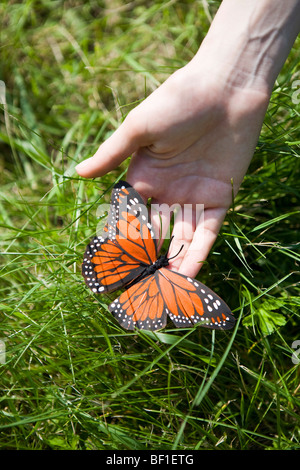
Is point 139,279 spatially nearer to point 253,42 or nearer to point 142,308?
point 142,308

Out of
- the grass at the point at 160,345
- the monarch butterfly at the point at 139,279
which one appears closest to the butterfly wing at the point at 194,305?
the monarch butterfly at the point at 139,279

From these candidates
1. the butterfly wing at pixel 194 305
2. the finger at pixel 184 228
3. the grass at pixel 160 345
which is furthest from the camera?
the finger at pixel 184 228

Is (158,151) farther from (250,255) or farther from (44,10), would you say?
(44,10)

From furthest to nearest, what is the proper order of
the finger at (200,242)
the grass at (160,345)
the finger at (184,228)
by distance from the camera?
the finger at (184,228), the finger at (200,242), the grass at (160,345)

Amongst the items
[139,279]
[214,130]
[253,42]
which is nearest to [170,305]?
[139,279]

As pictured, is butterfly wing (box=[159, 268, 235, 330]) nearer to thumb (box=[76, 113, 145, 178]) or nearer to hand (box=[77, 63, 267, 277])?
hand (box=[77, 63, 267, 277])

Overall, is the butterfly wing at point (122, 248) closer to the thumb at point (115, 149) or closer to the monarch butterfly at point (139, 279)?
the monarch butterfly at point (139, 279)

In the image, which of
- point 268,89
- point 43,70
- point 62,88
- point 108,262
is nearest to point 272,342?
point 108,262
